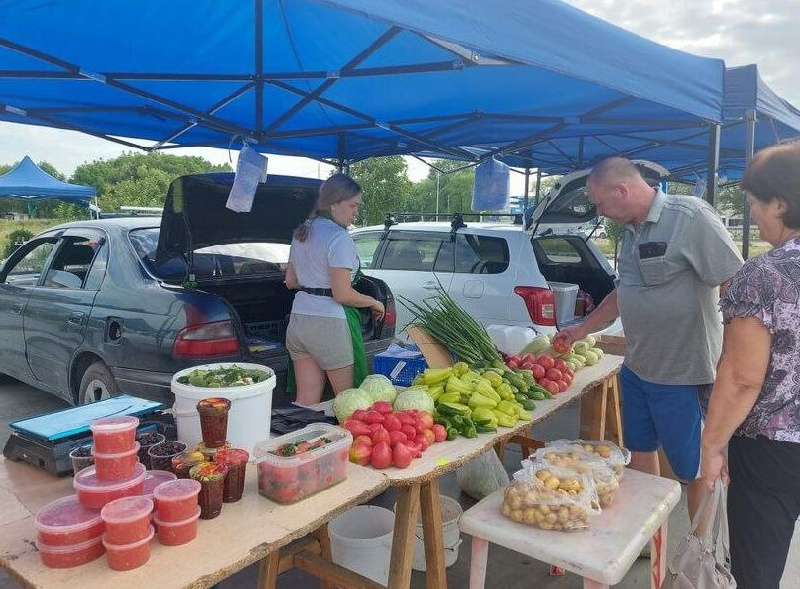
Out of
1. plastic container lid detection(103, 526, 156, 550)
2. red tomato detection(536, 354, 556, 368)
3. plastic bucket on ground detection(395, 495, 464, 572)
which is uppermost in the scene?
red tomato detection(536, 354, 556, 368)

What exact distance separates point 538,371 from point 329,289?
122 centimetres

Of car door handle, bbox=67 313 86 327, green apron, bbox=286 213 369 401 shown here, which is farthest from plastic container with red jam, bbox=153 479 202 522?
car door handle, bbox=67 313 86 327

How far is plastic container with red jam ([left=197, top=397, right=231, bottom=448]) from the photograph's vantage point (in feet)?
5.55

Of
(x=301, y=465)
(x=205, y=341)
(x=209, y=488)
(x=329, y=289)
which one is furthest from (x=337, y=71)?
(x=209, y=488)

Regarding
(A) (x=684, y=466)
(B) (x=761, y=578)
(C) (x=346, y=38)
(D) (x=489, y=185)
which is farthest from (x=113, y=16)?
(D) (x=489, y=185)

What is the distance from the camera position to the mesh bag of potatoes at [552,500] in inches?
75.1

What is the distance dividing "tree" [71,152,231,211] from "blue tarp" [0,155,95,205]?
1533cm

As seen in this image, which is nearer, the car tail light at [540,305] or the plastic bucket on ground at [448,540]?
the plastic bucket on ground at [448,540]

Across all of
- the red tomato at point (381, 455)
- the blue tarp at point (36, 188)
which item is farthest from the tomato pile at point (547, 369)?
the blue tarp at point (36, 188)

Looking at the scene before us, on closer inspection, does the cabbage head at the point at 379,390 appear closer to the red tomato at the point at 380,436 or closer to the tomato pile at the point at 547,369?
the red tomato at the point at 380,436

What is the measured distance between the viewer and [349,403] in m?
2.31

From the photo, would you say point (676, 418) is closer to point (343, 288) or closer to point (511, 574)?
point (511, 574)

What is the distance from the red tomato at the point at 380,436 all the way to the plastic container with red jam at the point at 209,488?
59 centimetres

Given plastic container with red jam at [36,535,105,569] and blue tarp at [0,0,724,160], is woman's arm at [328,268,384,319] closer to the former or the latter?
blue tarp at [0,0,724,160]
